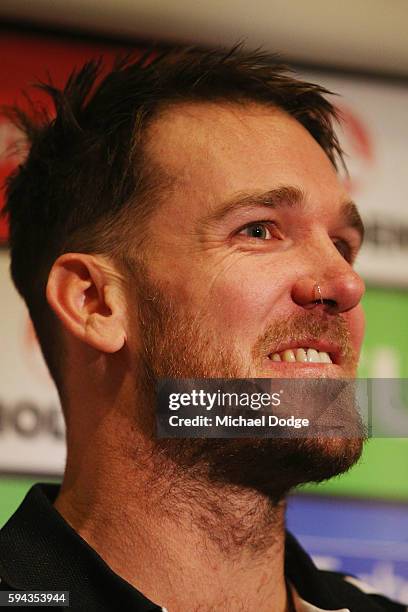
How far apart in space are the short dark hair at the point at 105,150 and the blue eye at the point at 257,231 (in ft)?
0.34

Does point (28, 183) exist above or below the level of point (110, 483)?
above

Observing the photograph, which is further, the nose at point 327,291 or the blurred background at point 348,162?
the blurred background at point 348,162

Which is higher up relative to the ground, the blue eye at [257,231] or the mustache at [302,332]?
the blue eye at [257,231]

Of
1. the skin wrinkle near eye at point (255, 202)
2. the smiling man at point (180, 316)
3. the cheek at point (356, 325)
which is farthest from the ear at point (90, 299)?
the cheek at point (356, 325)

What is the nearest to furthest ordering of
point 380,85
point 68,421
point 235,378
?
point 235,378 < point 68,421 < point 380,85

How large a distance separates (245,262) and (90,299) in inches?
6.6

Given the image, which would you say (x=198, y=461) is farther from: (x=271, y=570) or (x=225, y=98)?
(x=225, y=98)

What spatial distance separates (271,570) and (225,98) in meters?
0.50

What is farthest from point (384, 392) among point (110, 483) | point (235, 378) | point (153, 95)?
point (153, 95)

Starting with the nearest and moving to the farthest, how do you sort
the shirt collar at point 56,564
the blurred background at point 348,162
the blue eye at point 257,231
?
the shirt collar at point 56,564, the blue eye at point 257,231, the blurred background at point 348,162

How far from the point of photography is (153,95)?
3.39 feet

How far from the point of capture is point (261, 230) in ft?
3.18

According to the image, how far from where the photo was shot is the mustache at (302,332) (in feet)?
2.98

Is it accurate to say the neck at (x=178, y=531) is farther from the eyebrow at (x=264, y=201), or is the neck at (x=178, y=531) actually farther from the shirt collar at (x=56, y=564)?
the eyebrow at (x=264, y=201)
